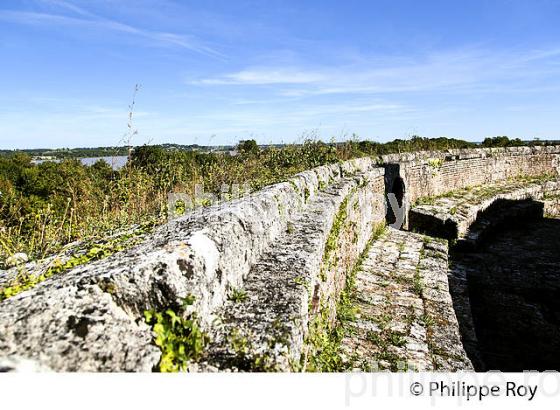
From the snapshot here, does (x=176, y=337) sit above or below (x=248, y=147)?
below

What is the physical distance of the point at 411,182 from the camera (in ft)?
38.2

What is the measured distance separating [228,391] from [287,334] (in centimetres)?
67

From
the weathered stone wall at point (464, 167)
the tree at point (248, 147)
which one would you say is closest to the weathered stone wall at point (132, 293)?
the tree at point (248, 147)

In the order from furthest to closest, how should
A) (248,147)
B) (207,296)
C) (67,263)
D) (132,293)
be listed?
(248,147) → (67,263) → (207,296) → (132,293)

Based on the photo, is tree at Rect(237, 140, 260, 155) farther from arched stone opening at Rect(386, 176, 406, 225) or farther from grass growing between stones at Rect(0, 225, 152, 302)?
grass growing between stones at Rect(0, 225, 152, 302)

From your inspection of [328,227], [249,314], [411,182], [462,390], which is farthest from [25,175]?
[462,390]

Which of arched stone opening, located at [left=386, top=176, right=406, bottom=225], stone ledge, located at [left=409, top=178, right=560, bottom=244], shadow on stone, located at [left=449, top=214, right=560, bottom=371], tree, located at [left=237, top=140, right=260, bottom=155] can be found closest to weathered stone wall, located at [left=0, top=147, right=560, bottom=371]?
shadow on stone, located at [left=449, top=214, right=560, bottom=371]

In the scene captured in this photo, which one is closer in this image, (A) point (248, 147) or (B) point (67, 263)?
(B) point (67, 263)

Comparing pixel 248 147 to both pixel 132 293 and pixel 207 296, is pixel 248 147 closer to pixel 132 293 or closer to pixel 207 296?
pixel 207 296

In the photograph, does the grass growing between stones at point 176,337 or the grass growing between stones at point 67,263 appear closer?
the grass growing between stones at point 176,337

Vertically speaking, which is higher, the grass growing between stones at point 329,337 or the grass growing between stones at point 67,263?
the grass growing between stones at point 67,263

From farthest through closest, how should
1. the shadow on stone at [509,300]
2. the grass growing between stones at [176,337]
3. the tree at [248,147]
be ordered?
the tree at [248,147], the shadow on stone at [509,300], the grass growing between stones at [176,337]

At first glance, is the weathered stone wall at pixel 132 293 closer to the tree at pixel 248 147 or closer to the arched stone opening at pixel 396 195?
the tree at pixel 248 147

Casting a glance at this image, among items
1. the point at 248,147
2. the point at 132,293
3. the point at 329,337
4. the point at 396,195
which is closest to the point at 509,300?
the point at 396,195
